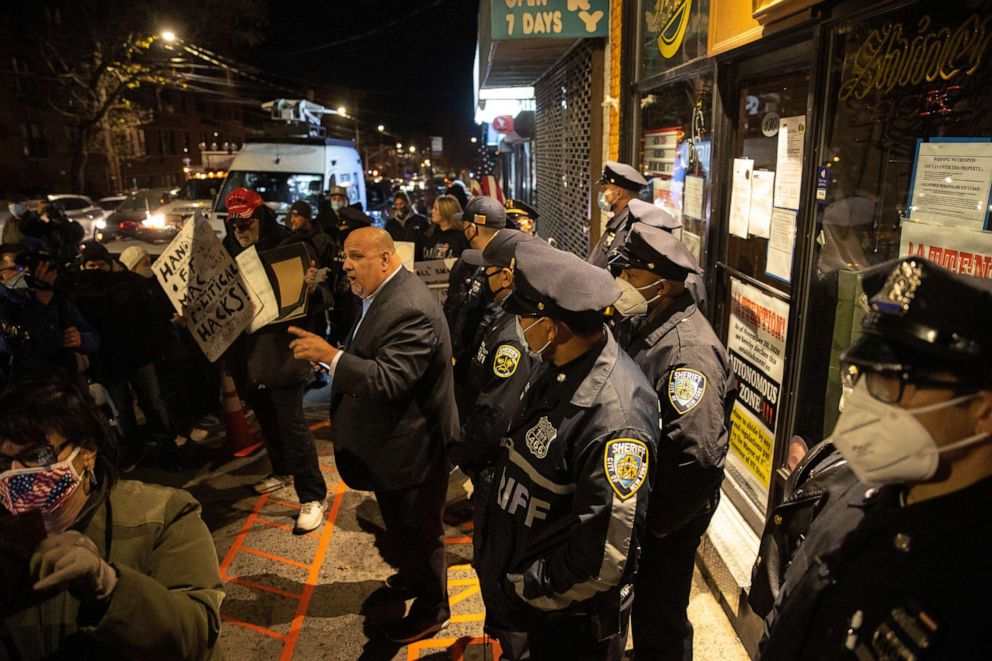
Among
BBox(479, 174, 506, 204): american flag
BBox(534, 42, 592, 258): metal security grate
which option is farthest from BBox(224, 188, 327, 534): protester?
BBox(479, 174, 506, 204): american flag

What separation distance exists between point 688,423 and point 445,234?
5784 millimetres

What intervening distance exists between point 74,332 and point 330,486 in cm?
224

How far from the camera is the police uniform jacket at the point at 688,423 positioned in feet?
8.40

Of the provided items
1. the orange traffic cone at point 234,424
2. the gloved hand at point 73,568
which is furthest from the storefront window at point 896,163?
the orange traffic cone at point 234,424

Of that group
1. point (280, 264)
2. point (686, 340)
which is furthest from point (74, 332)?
point (686, 340)

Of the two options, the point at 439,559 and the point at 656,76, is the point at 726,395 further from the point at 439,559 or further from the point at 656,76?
the point at 656,76

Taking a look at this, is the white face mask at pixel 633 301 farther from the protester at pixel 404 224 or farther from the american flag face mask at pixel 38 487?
the protester at pixel 404 224

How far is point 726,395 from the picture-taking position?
2.86 metres

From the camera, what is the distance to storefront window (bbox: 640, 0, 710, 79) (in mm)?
4562

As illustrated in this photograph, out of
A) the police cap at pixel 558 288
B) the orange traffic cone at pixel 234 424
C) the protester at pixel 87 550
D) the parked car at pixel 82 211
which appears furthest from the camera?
the parked car at pixel 82 211

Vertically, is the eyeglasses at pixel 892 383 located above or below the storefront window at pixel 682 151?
below

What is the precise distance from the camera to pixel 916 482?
1.31 m

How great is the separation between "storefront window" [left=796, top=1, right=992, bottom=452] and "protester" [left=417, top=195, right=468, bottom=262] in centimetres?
495

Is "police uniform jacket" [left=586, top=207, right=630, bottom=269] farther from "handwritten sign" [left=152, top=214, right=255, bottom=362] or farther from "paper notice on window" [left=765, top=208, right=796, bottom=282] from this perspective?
"handwritten sign" [left=152, top=214, right=255, bottom=362]
